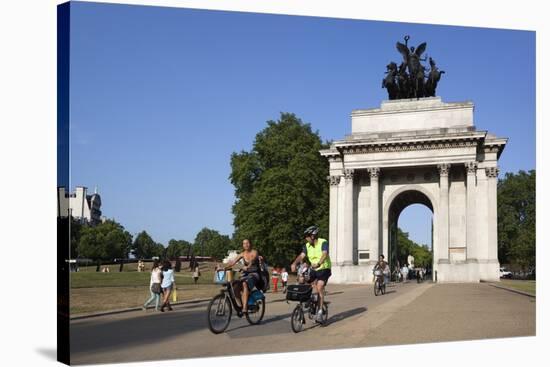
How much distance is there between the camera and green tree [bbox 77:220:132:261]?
12.3 meters

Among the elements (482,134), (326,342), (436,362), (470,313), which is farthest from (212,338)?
(482,134)

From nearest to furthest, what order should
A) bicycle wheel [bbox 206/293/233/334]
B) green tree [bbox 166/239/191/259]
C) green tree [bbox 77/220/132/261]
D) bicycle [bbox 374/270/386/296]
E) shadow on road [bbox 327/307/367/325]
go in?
green tree [bbox 77/220/132/261]
bicycle wheel [bbox 206/293/233/334]
shadow on road [bbox 327/307/367/325]
green tree [bbox 166/239/191/259]
bicycle [bbox 374/270/386/296]

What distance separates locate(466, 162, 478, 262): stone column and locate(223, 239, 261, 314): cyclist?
28.8 m

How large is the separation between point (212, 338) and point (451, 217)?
31583 mm

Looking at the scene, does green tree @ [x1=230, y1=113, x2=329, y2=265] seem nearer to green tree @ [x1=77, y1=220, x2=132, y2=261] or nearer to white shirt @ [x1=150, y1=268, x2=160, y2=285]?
white shirt @ [x1=150, y1=268, x2=160, y2=285]

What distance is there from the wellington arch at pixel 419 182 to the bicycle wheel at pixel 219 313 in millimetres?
27540

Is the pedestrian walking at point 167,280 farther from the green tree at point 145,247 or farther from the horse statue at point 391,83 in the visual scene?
the horse statue at point 391,83

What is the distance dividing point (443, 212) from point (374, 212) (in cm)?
407

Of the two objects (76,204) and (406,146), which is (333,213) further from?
(76,204)

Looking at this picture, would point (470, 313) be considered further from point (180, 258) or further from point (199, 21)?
point (199, 21)

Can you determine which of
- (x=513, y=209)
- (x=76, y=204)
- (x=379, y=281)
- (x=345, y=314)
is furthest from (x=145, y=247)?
(x=513, y=209)

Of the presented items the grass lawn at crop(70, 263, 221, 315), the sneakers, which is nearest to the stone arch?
the grass lawn at crop(70, 263, 221, 315)

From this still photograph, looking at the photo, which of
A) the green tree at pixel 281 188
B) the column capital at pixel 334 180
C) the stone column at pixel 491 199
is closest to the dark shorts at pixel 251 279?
the green tree at pixel 281 188

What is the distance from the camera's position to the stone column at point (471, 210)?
132 ft
